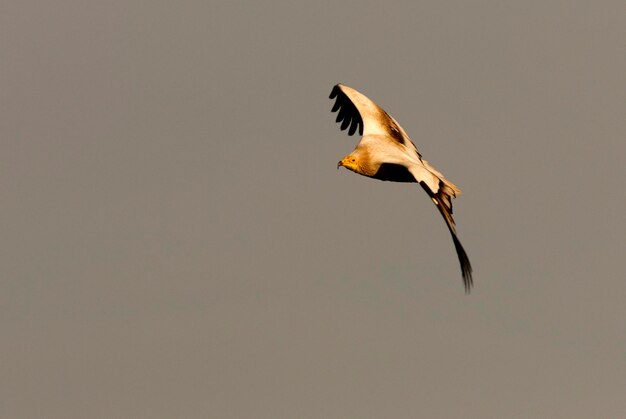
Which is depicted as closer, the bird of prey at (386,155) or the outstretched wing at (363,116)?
the bird of prey at (386,155)

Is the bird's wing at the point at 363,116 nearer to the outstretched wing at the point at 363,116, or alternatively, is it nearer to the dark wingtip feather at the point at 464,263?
the outstretched wing at the point at 363,116

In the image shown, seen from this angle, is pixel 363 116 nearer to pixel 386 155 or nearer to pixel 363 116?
pixel 363 116

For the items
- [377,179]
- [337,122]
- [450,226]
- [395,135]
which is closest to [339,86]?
[337,122]

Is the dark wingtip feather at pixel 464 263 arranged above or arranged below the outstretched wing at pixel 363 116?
below

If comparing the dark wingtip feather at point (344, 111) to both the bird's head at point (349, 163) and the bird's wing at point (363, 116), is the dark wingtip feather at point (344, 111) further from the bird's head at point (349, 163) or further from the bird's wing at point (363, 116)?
the bird's head at point (349, 163)

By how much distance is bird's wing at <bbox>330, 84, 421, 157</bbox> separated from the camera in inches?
1538

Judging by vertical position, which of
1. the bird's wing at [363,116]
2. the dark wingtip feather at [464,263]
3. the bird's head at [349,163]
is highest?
the bird's wing at [363,116]

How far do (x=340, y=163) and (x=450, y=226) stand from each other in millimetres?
6105

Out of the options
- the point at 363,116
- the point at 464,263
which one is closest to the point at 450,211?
the point at 464,263

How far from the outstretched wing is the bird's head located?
297 cm

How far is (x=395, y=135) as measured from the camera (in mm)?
39062

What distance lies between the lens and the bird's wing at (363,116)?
128 feet

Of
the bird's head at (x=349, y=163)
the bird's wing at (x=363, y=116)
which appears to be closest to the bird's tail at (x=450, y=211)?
the bird's head at (x=349, y=163)

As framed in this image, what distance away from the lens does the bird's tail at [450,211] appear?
30.0 metres
